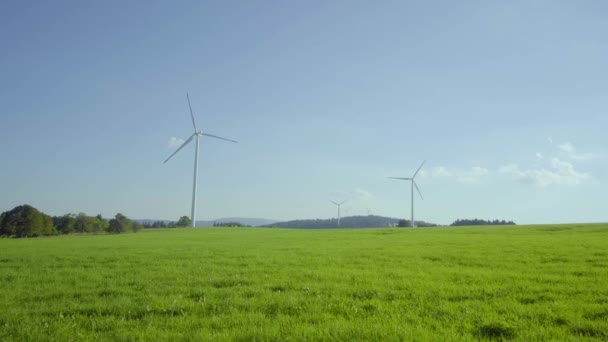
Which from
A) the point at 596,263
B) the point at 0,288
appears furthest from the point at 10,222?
the point at 596,263

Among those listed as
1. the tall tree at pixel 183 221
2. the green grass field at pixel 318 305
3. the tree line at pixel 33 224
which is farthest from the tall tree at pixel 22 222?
the green grass field at pixel 318 305

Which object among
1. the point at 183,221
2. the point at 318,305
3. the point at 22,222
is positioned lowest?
the point at 183,221

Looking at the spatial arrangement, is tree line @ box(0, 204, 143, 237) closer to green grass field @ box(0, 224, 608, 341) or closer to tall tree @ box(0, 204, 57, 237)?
tall tree @ box(0, 204, 57, 237)

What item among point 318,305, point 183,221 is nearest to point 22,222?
point 183,221

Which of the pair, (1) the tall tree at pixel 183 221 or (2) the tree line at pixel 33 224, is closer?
(2) the tree line at pixel 33 224

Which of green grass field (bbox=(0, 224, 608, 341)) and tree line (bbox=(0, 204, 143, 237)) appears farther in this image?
tree line (bbox=(0, 204, 143, 237))

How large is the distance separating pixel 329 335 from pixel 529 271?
11.6m

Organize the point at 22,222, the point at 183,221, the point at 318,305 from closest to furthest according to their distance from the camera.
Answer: the point at 318,305 < the point at 22,222 < the point at 183,221

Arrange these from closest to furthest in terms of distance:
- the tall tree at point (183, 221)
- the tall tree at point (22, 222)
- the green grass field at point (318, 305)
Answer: the green grass field at point (318, 305), the tall tree at point (22, 222), the tall tree at point (183, 221)

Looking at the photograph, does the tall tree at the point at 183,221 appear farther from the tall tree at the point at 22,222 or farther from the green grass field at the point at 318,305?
the green grass field at the point at 318,305

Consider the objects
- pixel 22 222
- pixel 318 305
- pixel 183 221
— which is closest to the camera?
pixel 318 305

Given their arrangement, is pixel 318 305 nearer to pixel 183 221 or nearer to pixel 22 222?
pixel 22 222

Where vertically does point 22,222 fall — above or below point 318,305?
below

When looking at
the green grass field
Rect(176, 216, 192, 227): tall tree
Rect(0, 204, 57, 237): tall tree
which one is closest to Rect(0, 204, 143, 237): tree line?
Rect(0, 204, 57, 237): tall tree
